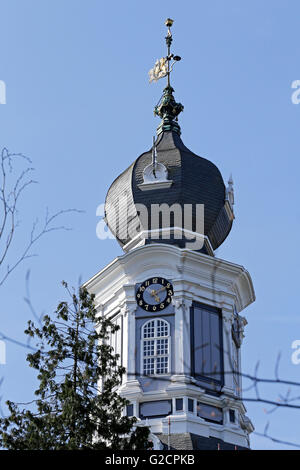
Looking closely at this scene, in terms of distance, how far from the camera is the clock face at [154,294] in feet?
122

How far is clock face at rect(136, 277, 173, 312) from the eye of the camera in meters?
37.1

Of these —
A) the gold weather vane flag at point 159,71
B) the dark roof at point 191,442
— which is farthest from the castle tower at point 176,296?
the gold weather vane flag at point 159,71

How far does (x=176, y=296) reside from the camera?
121 feet

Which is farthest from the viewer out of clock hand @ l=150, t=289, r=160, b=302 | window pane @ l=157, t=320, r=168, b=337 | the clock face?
clock hand @ l=150, t=289, r=160, b=302

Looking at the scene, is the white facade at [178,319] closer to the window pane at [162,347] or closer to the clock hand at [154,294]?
the window pane at [162,347]

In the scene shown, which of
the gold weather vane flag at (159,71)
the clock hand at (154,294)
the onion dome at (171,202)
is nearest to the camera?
the clock hand at (154,294)

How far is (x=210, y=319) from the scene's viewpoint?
122 ft

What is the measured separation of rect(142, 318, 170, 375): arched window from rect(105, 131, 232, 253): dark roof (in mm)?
3145

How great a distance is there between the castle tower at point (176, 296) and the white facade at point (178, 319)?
1.2 inches

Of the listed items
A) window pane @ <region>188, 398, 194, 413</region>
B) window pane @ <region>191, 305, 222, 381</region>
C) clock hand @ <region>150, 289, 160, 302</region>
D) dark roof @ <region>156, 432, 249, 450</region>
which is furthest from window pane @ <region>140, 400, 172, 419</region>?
clock hand @ <region>150, 289, 160, 302</region>

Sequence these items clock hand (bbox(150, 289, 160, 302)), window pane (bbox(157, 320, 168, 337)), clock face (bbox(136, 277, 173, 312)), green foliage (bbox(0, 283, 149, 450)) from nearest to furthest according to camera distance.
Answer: green foliage (bbox(0, 283, 149, 450)) → window pane (bbox(157, 320, 168, 337)) → clock face (bbox(136, 277, 173, 312)) → clock hand (bbox(150, 289, 160, 302))

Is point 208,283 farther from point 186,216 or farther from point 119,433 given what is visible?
point 119,433

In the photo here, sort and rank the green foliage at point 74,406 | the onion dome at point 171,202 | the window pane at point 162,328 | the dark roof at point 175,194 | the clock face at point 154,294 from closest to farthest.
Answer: the green foliage at point 74,406 < the window pane at point 162,328 < the clock face at point 154,294 < the onion dome at point 171,202 < the dark roof at point 175,194

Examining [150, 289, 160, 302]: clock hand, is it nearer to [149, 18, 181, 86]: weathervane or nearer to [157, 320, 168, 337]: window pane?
[157, 320, 168, 337]: window pane
